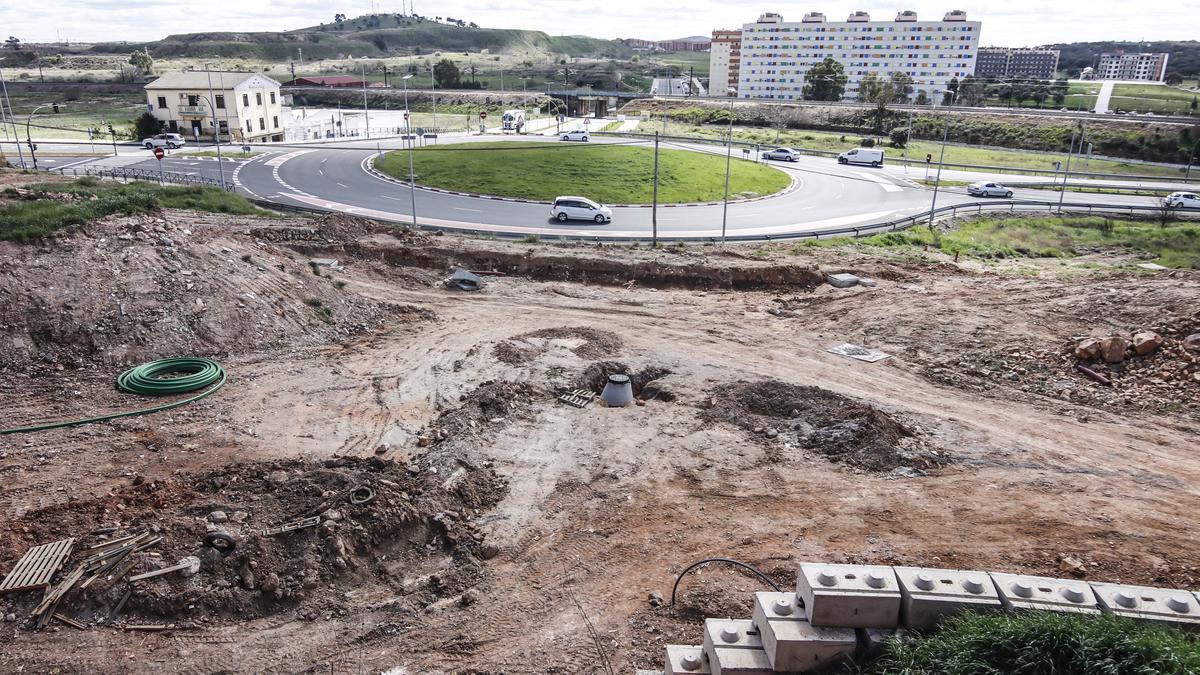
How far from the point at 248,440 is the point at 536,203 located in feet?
98.8

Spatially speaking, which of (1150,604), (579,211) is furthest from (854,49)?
(1150,604)

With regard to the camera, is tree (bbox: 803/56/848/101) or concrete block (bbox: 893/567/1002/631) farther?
tree (bbox: 803/56/848/101)

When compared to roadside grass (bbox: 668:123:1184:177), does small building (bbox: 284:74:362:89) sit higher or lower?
higher

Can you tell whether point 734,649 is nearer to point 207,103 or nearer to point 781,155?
point 781,155

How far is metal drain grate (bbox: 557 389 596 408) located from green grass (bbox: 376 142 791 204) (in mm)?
27508

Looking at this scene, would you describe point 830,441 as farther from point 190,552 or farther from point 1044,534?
point 190,552

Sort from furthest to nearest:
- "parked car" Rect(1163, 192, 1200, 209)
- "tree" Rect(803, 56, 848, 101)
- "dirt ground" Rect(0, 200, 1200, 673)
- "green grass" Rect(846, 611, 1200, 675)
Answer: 1. "tree" Rect(803, 56, 848, 101)
2. "parked car" Rect(1163, 192, 1200, 209)
3. "dirt ground" Rect(0, 200, 1200, 673)
4. "green grass" Rect(846, 611, 1200, 675)

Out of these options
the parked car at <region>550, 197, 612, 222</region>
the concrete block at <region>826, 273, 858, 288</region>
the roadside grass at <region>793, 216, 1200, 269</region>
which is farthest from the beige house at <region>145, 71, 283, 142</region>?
the concrete block at <region>826, 273, 858, 288</region>

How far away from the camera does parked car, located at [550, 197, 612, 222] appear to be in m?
37.2

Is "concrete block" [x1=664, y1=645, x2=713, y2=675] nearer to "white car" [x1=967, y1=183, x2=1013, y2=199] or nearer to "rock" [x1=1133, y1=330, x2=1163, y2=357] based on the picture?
"rock" [x1=1133, y1=330, x2=1163, y2=357]

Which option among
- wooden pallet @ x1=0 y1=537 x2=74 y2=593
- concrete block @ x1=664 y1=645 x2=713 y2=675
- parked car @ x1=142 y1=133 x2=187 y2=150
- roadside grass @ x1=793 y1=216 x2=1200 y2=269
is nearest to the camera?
concrete block @ x1=664 y1=645 x2=713 y2=675

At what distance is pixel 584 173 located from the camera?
1938 inches

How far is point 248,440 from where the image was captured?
45.7 feet

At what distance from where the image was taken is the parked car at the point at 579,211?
3722 cm
